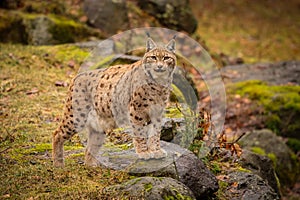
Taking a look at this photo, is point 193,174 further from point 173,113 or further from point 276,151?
point 276,151

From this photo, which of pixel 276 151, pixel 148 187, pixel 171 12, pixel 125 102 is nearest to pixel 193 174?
pixel 148 187

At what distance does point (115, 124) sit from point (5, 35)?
708 centimetres

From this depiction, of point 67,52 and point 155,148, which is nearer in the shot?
point 155,148

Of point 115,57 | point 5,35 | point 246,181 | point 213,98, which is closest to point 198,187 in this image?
point 246,181

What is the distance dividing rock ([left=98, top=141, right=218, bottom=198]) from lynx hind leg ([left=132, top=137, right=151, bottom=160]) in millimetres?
79

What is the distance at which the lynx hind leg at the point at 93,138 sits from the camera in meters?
6.56

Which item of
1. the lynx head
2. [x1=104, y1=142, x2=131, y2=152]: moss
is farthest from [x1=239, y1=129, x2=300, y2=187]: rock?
the lynx head

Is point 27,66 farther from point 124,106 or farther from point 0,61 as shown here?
point 124,106

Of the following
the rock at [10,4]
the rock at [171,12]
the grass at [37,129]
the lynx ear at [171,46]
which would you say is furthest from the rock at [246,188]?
the rock at [171,12]

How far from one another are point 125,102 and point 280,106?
6.80m

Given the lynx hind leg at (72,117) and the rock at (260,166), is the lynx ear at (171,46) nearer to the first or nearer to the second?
the lynx hind leg at (72,117)

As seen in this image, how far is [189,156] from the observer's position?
658 cm

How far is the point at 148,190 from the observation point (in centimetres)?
533

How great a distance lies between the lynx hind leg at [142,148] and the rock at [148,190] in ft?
1.99
